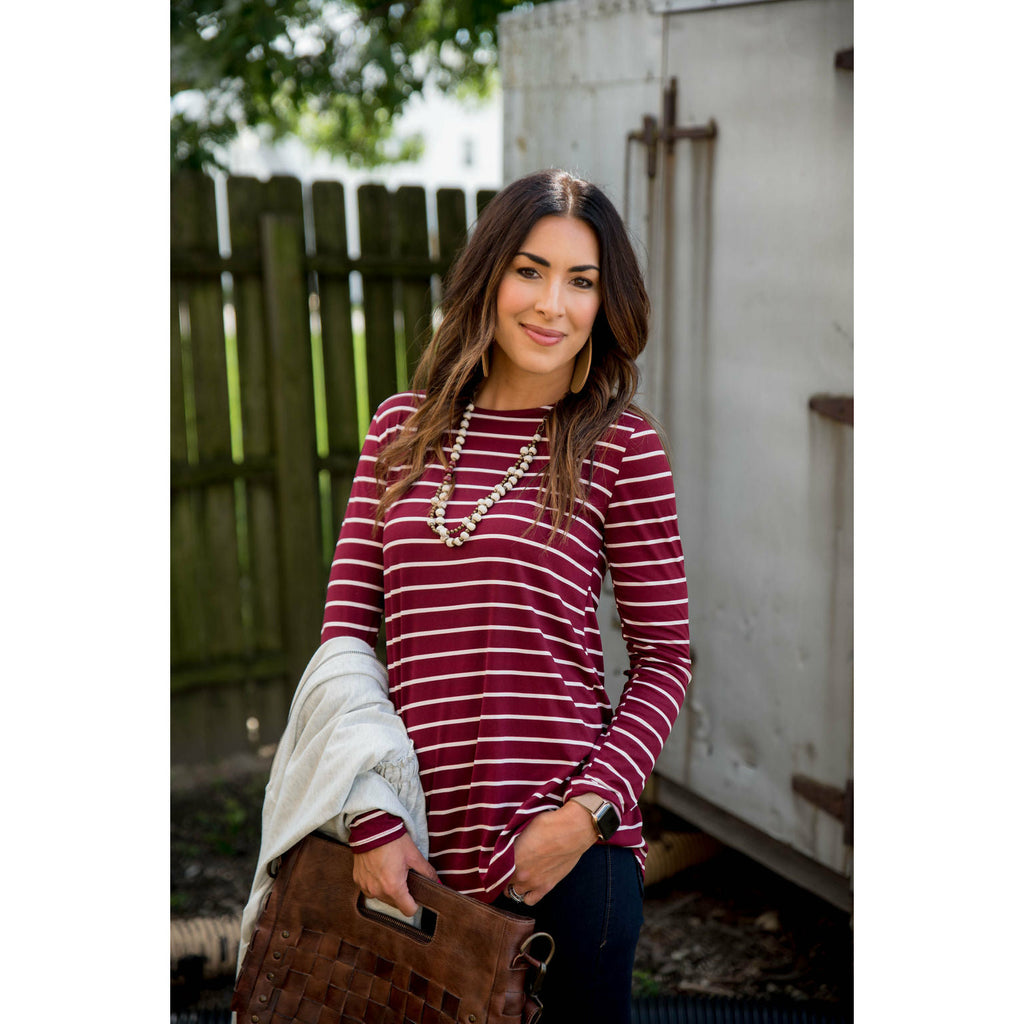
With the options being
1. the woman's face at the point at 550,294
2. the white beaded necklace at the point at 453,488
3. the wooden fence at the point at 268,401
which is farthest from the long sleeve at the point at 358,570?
the wooden fence at the point at 268,401

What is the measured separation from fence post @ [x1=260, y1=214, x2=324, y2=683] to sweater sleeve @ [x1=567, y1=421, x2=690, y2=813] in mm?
2747

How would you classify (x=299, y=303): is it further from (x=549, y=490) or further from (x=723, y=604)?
(x=549, y=490)

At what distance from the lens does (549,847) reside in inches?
68.8

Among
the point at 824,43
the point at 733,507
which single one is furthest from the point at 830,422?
the point at 824,43

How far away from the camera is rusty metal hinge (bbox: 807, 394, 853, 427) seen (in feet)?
9.35

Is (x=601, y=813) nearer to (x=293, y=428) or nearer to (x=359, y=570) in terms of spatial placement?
(x=359, y=570)

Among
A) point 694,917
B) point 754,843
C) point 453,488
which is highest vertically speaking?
point 453,488

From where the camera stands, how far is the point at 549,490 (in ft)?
5.98

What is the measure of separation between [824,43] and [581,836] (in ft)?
6.99

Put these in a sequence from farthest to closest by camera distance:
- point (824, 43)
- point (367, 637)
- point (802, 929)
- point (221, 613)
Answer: point (221, 613), point (802, 929), point (824, 43), point (367, 637)

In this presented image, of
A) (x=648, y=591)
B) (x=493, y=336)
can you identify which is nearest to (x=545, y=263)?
(x=493, y=336)

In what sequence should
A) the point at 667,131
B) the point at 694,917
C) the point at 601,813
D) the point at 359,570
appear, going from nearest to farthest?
the point at 601,813
the point at 359,570
the point at 667,131
the point at 694,917

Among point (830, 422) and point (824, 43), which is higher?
point (824, 43)

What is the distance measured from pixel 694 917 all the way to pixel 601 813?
218 centimetres
